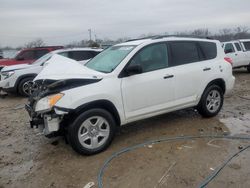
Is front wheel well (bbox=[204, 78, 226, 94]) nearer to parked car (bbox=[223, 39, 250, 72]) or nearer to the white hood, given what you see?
the white hood

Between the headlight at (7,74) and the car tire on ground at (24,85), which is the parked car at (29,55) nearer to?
the headlight at (7,74)

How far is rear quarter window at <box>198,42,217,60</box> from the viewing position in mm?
5961

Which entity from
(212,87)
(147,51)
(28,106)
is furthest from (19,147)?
(212,87)

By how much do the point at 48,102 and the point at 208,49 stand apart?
375cm

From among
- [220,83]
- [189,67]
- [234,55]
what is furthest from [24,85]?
[234,55]

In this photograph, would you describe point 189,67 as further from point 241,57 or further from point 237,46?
point 237,46

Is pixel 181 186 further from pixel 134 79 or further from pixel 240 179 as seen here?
pixel 134 79

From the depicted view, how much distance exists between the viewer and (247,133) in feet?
17.0

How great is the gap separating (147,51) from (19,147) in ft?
9.87

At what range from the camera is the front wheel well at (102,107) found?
14.0ft

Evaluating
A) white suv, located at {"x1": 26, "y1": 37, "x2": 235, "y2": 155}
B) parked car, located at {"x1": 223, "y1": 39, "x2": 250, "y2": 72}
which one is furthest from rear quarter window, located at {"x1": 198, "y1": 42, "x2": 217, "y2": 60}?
parked car, located at {"x1": 223, "y1": 39, "x2": 250, "y2": 72}

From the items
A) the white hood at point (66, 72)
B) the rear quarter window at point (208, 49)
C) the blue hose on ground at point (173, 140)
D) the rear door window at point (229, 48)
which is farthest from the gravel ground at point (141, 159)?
the rear door window at point (229, 48)

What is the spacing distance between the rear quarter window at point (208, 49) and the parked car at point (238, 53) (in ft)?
29.2

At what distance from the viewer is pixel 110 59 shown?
5.23 metres
